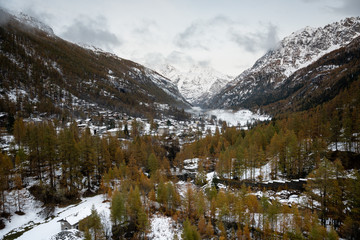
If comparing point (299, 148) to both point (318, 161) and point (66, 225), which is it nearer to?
point (318, 161)

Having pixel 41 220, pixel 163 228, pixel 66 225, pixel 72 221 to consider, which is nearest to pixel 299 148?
pixel 163 228

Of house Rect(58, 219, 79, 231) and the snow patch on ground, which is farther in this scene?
the snow patch on ground

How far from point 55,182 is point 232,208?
4714cm

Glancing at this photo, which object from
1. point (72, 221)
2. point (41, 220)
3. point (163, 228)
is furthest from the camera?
point (163, 228)

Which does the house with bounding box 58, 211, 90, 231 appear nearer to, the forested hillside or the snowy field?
the snowy field

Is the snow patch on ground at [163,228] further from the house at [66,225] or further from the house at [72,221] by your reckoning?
the house at [66,225]

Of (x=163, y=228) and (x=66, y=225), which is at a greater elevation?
(x=66, y=225)

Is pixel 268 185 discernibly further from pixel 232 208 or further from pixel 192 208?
pixel 192 208

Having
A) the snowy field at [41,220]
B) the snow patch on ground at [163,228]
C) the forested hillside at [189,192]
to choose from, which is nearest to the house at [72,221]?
the snowy field at [41,220]

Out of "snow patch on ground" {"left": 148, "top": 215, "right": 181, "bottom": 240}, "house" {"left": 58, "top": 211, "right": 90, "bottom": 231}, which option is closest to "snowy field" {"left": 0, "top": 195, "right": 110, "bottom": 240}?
"house" {"left": 58, "top": 211, "right": 90, "bottom": 231}

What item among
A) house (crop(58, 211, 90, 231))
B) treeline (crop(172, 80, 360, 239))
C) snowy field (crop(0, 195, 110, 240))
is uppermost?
treeline (crop(172, 80, 360, 239))

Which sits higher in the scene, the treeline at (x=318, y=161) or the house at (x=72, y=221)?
the treeline at (x=318, y=161)

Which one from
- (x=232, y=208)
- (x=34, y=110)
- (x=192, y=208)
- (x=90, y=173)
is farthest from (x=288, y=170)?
(x=34, y=110)

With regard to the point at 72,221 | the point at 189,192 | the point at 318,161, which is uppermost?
the point at 318,161
